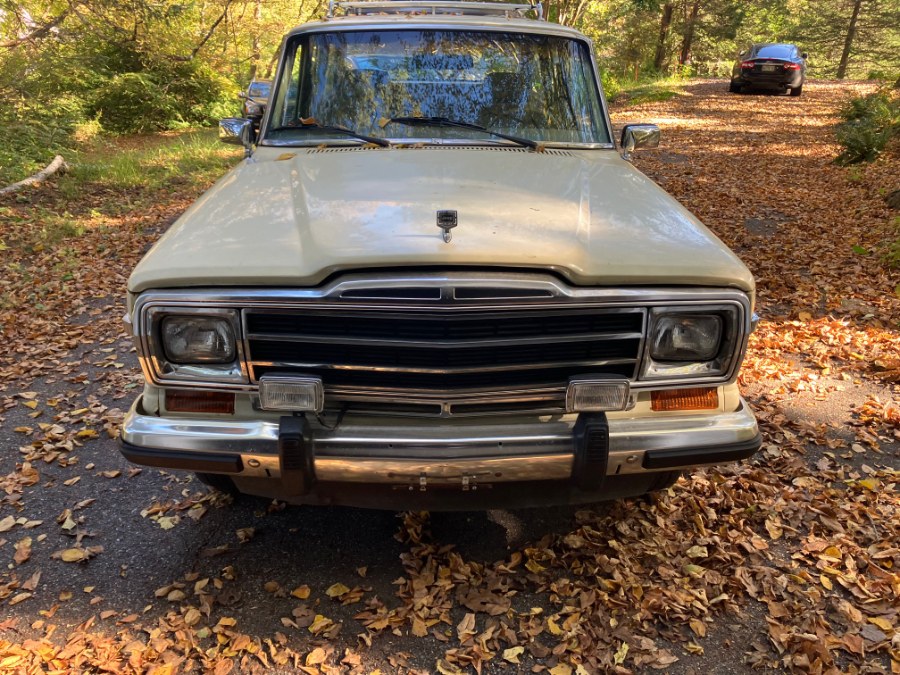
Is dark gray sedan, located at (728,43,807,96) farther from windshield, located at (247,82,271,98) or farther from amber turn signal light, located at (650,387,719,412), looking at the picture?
amber turn signal light, located at (650,387,719,412)

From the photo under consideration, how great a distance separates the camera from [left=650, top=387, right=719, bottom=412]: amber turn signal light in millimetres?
2434

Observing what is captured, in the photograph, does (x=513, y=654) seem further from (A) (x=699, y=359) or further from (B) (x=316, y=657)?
(A) (x=699, y=359)

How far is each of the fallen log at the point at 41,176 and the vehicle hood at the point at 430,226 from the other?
335 inches

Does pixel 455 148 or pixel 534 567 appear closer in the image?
pixel 534 567

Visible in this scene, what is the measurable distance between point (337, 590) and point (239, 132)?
2665 millimetres

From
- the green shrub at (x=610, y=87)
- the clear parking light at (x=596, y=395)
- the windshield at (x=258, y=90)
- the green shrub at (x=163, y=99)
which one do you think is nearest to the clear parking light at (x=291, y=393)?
the clear parking light at (x=596, y=395)

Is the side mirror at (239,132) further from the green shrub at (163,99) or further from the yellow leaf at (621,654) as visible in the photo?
the green shrub at (163,99)

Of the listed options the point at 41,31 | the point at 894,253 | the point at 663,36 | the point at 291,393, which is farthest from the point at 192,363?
the point at 663,36

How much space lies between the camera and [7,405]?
14.2 feet

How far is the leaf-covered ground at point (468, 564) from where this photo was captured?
96.4 inches

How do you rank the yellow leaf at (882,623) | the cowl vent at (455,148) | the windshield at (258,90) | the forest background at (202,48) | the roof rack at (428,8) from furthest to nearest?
the forest background at (202,48), the roof rack at (428,8), the windshield at (258,90), the cowl vent at (455,148), the yellow leaf at (882,623)

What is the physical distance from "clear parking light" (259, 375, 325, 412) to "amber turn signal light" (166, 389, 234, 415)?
0.69 feet

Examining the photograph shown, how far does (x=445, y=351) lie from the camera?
2.23 meters

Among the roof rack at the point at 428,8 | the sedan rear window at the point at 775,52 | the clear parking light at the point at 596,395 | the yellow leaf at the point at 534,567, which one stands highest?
the roof rack at the point at 428,8
